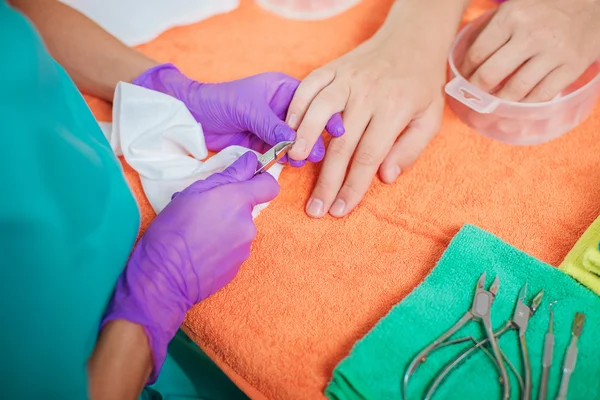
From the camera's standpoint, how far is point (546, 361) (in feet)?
1.96

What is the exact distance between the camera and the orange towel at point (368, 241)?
27.3 inches

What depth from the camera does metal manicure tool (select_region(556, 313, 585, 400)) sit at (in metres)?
0.58

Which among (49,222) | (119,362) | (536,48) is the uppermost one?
(536,48)

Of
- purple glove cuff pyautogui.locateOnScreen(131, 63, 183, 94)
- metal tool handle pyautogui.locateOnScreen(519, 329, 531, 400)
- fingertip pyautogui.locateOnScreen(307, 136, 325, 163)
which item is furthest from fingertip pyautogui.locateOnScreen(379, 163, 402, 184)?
purple glove cuff pyautogui.locateOnScreen(131, 63, 183, 94)

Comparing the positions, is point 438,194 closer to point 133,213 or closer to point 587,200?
point 587,200

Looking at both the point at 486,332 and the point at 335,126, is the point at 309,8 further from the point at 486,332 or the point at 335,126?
the point at 486,332

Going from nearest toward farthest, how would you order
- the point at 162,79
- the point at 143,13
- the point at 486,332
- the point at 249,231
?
the point at 486,332, the point at 249,231, the point at 162,79, the point at 143,13

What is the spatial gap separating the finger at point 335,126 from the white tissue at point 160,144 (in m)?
0.12

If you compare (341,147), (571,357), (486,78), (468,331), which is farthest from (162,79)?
(571,357)

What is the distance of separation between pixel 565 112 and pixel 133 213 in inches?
28.7

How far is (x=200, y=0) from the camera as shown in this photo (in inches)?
45.7

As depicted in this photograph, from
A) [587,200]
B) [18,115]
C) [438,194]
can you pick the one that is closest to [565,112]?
[587,200]

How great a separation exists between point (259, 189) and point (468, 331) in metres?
0.36

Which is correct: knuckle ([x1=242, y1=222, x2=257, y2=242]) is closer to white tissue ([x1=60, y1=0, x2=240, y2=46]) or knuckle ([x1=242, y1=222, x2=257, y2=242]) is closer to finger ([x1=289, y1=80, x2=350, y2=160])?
finger ([x1=289, y1=80, x2=350, y2=160])
